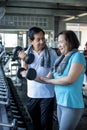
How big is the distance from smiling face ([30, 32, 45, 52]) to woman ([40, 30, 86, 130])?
38 cm

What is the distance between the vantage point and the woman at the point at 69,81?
1.68 m

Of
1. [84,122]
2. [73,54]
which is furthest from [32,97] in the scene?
[84,122]

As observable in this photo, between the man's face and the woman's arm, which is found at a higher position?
the man's face

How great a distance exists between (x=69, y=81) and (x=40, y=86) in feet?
1.70

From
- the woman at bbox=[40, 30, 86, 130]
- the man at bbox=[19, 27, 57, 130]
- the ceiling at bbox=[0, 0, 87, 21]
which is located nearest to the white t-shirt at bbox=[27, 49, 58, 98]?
the man at bbox=[19, 27, 57, 130]

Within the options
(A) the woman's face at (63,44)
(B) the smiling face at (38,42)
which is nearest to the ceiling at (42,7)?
(B) the smiling face at (38,42)

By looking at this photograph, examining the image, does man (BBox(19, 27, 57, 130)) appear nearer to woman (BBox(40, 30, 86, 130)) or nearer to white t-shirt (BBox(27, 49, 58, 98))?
white t-shirt (BBox(27, 49, 58, 98))

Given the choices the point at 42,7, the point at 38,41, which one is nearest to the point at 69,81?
the point at 38,41

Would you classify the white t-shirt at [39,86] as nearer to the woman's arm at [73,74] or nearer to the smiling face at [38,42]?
the smiling face at [38,42]

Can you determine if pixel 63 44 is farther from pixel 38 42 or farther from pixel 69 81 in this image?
pixel 38 42

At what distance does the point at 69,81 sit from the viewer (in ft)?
5.47

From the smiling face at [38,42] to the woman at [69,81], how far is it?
0.38m

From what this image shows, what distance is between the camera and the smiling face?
2148 mm

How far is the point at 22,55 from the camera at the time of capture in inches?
83.4
